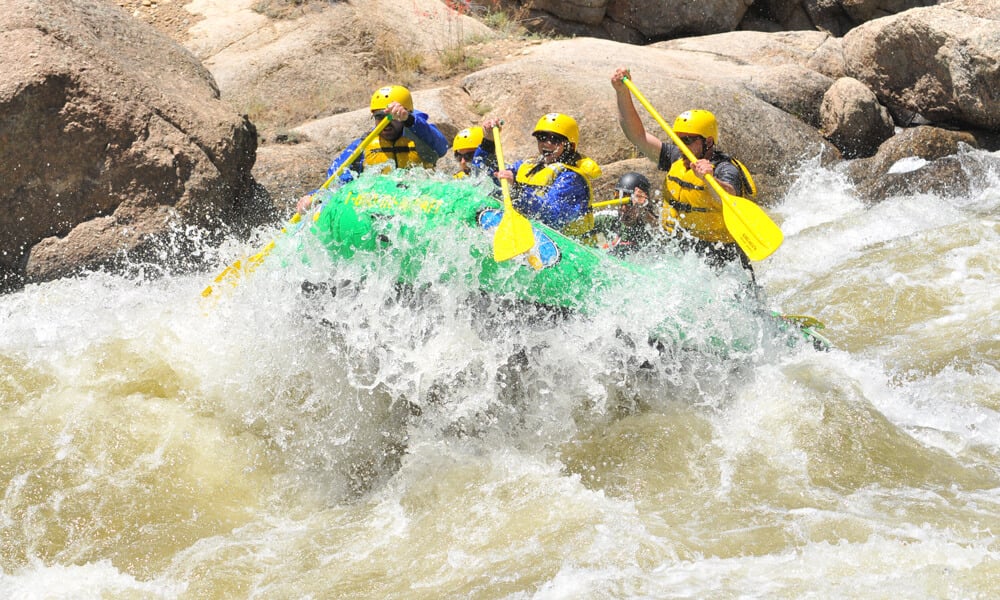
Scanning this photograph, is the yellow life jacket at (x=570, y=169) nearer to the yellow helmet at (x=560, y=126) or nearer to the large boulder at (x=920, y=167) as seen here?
the yellow helmet at (x=560, y=126)

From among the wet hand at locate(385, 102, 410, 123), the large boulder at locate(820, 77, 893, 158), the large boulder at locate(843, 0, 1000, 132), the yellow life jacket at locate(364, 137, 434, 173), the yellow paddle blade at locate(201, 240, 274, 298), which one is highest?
the wet hand at locate(385, 102, 410, 123)

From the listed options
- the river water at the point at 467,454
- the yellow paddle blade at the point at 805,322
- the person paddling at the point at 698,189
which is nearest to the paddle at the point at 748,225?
the person paddling at the point at 698,189

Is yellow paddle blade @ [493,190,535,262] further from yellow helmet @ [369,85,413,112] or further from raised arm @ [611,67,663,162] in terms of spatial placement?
yellow helmet @ [369,85,413,112]

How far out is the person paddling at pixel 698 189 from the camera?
528 cm

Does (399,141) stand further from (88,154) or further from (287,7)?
(287,7)

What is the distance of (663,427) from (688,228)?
1430mm

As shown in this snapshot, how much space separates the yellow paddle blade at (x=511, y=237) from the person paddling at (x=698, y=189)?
47.3 inches

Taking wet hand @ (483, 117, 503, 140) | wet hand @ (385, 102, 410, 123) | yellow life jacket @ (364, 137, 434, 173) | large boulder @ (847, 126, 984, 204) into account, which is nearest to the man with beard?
wet hand @ (483, 117, 503, 140)

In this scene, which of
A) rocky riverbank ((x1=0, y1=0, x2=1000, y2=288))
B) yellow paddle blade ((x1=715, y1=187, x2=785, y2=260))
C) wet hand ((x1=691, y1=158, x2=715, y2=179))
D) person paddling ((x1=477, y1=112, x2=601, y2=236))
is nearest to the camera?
yellow paddle blade ((x1=715, y1=187, x2=785, y2=260))

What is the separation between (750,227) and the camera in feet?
16.0

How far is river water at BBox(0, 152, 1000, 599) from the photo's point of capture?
11.0 feet

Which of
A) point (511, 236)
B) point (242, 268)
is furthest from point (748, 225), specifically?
point (242, 268)

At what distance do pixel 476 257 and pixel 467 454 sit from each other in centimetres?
99

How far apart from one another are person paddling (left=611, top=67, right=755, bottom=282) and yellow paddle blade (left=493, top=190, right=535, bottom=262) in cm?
120
